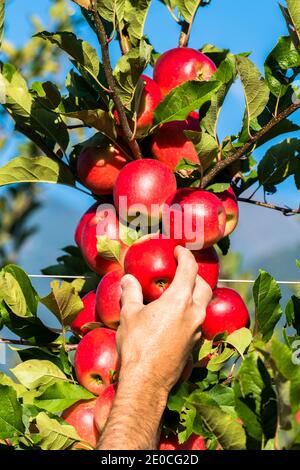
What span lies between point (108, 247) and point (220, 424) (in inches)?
15.2

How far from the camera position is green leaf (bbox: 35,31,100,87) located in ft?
3.53

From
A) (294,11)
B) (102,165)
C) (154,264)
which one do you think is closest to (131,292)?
(154,264)

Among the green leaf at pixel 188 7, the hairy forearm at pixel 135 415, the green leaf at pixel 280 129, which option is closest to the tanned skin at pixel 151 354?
the hairy forearm at pixel 135 415

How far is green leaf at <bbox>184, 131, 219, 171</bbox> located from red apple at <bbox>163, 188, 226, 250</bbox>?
5 cm

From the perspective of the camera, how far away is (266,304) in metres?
1.12

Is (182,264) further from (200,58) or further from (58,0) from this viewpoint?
(58,0)

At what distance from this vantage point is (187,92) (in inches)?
43.9

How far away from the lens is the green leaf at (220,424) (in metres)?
0.88

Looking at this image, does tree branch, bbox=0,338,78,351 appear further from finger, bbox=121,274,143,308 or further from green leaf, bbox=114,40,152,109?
green leaf, bbox=114,40,152,109

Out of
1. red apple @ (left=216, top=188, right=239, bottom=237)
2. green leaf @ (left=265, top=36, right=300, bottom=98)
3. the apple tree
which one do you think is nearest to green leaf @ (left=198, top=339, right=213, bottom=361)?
the apple tree

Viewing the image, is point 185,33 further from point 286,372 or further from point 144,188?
point 286,372

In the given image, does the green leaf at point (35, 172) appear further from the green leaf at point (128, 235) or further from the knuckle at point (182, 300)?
the knuckle at point (182, 300)
